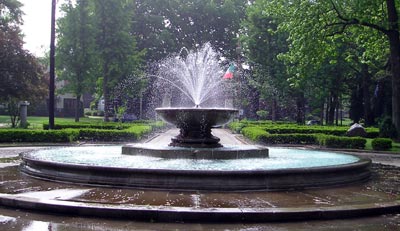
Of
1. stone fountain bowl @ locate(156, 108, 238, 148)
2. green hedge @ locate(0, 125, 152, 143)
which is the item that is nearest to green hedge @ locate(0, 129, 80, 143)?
green hedge @ locate(0, 125, 152, 143)

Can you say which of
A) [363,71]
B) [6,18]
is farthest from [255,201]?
[6,18]

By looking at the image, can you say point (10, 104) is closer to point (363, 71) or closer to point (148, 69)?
point (148, 69)

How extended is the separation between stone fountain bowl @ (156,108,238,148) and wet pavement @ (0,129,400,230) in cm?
477

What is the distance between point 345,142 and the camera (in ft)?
81.1

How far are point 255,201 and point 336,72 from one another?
40.0 m

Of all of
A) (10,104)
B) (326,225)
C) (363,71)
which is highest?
(363,71)

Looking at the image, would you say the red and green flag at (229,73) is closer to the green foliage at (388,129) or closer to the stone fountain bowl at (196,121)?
the green foliage at (388,129)

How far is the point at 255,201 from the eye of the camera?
8344 mm

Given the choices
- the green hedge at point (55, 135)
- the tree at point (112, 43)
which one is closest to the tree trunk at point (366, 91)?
the tree at point (112, 43)

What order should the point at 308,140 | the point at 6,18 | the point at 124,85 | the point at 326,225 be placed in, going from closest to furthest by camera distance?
1. the point at 326,225
2. the point at 308,140
3. the point at 6,18
4. the point at 124,85

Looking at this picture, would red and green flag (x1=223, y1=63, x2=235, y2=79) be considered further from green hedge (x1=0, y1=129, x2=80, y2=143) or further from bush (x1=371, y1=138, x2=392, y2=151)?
green hedge (x1=0, y1=129, x2=80, y2=143)

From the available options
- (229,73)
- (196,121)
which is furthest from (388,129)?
(196,121)

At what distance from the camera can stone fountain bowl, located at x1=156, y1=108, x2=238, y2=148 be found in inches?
537

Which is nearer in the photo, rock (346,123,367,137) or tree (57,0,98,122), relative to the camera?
rock (346,123,367,137)
